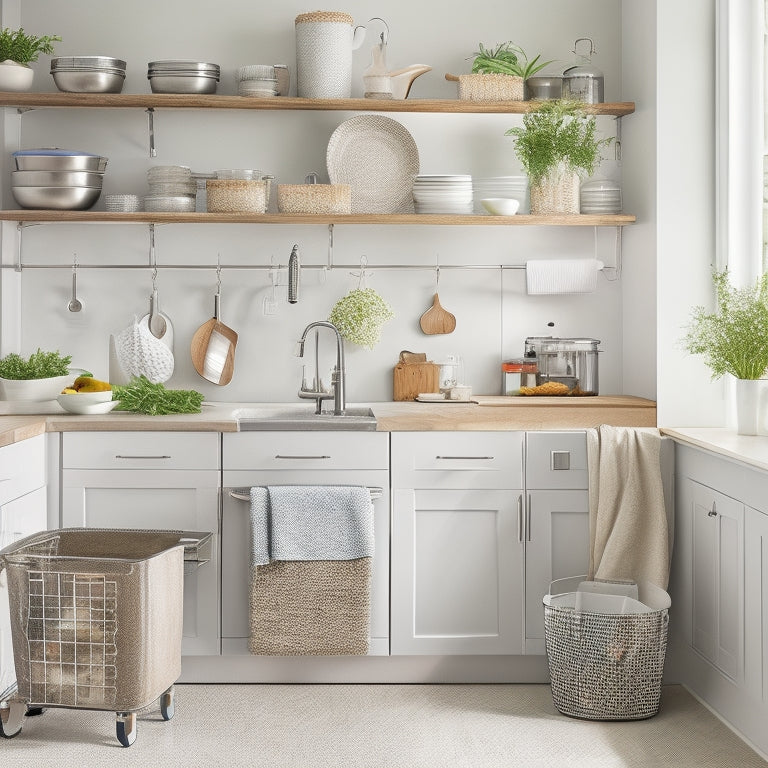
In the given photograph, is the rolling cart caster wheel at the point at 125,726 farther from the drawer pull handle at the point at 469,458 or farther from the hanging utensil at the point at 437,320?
the hanging utensil at the point at 437,320

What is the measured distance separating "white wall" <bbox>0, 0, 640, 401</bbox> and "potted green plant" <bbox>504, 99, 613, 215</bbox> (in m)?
0.24

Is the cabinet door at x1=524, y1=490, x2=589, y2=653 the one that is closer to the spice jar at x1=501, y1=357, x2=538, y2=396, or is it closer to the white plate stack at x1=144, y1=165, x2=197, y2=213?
the spice jar at x1=501, y1=357, x2=538, y2=396

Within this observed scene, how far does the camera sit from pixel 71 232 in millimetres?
3951

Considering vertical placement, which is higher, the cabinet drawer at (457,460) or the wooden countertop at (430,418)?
the wooden countertop at (430,418)

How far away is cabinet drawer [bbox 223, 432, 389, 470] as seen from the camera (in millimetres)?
3350

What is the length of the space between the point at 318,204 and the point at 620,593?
1.71m

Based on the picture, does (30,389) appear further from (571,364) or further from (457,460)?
(571,364)

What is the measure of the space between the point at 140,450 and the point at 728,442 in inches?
73.0

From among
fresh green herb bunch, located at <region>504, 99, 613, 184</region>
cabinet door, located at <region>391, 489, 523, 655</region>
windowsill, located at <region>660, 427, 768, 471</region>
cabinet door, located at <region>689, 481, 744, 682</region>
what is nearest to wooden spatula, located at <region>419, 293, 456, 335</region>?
fresh green herb bunch, located at <region>504, 99, 613, 184</region>

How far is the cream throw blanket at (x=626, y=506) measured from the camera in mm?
3318

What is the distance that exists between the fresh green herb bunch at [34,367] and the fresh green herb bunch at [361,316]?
1.00 metres

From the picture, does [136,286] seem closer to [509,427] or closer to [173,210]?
[173,210]

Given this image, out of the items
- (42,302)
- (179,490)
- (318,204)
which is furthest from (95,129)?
(179,490)

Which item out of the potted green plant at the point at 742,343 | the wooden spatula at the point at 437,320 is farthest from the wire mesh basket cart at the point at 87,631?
the potted green plant at the point at 742,343
